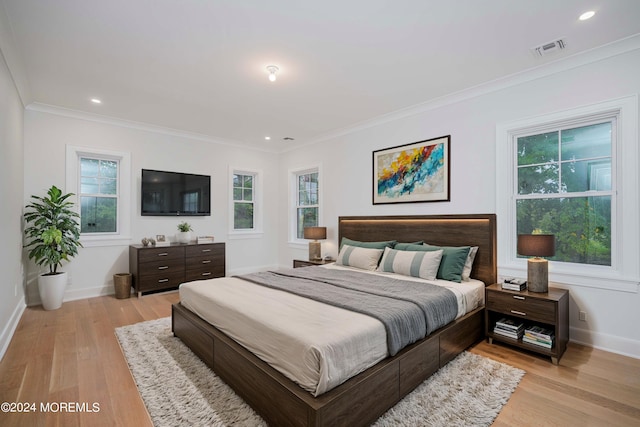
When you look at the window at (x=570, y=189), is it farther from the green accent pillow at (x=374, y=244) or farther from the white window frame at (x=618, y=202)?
the green accent pillow at (x=374, y=244)

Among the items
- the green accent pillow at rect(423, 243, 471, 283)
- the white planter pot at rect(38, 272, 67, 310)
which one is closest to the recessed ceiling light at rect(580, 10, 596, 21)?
the green accent pillow at rect(423, 243, 471, 283)

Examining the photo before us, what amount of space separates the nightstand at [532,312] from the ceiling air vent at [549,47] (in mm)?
2204

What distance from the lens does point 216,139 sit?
5734mm

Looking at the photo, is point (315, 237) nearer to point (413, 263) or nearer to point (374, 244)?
point (374, 244)

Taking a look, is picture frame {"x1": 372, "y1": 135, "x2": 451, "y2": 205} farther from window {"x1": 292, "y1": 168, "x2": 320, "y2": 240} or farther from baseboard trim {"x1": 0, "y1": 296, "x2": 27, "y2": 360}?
baseboard trim {"x1": 0, "y1": 296, "x2": 27, "y2": 360}

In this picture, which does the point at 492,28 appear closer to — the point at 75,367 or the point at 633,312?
the point at 633,312

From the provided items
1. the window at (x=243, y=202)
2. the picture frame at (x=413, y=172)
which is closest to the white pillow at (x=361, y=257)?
the picture frame at (x=413, y=172)

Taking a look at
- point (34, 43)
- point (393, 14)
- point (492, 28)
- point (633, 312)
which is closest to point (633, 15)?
point (492, 28)

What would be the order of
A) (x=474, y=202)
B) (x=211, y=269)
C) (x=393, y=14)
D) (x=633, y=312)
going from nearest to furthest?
1. (x=393, y=14)
2. (x=633, y=312)
3. (x=474, y=202)
4. (x=211, y=269)

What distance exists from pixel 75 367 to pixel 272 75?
3.10m

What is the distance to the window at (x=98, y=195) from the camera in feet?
14.8

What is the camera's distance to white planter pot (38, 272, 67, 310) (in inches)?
151

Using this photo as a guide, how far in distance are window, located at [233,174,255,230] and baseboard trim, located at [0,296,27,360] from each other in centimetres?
318

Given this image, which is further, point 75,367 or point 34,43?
point 34,43
